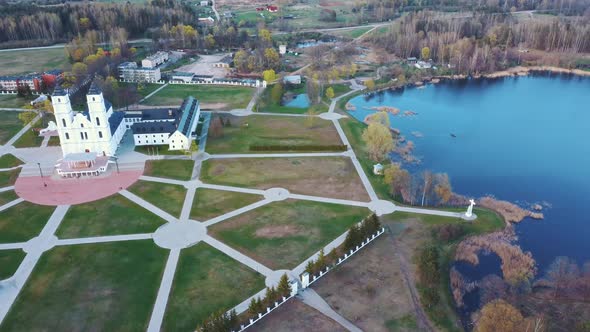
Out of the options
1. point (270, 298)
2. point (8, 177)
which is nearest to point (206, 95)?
point (8, 177)

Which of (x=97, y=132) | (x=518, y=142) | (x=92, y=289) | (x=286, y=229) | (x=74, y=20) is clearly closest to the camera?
(x=92, y=289)

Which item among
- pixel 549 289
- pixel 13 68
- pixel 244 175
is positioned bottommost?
pixel 549 289

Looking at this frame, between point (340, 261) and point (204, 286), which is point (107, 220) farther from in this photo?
point (340, 261)

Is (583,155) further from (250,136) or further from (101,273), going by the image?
(101,273)

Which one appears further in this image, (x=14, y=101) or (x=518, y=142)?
(x=14, y=101)

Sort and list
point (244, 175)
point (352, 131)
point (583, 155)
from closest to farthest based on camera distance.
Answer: point (244, 175) < point (583, 155) < point (352, 131)

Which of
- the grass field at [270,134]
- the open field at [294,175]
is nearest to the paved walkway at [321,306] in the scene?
the open field at [294,175]

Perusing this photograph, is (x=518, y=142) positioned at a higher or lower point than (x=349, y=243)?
lower

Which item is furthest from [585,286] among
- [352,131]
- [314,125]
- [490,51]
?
[490,51]

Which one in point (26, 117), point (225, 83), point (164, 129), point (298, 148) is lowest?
point (298, 148)
